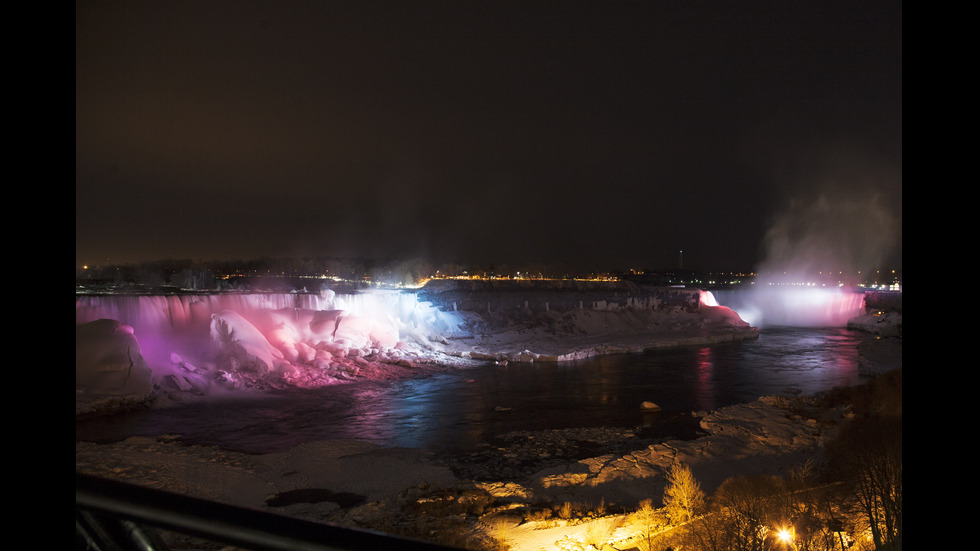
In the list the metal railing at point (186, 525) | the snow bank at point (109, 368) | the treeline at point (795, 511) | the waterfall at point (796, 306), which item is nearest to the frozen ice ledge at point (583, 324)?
the waterfall at point (796, 306)

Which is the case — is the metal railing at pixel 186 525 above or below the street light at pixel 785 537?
above

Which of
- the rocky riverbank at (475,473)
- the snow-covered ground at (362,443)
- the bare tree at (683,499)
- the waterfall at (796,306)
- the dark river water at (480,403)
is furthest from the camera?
the waterfall at (796,306)

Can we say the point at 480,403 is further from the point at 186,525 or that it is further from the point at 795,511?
the point at 186,525

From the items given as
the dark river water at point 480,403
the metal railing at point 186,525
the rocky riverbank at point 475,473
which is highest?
the metal railing at point 186,525

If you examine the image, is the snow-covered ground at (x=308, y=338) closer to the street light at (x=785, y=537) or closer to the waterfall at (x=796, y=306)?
the waterfall at (x=796, y=306)

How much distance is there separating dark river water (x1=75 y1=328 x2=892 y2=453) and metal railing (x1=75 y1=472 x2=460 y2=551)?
11.1 m

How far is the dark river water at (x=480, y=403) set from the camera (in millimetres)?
13258

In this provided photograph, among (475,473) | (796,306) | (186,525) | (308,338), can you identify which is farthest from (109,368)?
(796,306)

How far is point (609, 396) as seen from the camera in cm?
1766

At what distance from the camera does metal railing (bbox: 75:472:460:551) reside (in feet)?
3.51

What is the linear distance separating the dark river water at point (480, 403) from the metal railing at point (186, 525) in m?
11.1

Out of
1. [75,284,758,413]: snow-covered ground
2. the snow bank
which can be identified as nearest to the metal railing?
[75,284,758,413]: snow-covered ground

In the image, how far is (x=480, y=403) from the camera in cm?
1673
